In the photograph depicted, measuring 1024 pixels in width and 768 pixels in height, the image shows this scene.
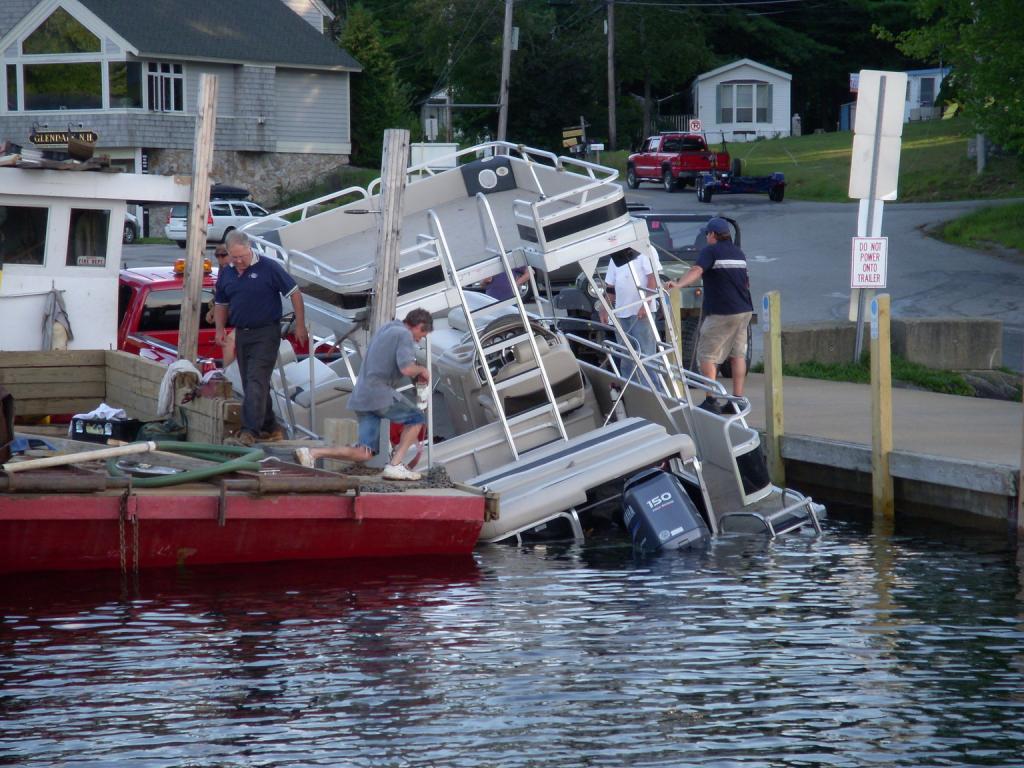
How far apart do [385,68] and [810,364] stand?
40.2 m

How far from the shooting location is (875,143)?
682 inches

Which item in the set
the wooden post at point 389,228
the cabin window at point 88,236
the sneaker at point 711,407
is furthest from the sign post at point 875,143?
the cabin window at point 88,236

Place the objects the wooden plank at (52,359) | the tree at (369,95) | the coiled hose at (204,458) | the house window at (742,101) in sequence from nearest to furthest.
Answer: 1. the coiled hose at (204,458)
2. the wooden plank at (52,359)
3. the tree at (369,95)
4. the house window at (742,101)

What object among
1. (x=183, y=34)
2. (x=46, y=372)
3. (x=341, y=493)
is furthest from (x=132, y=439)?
(x=183, y=34)

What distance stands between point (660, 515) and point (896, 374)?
25.5 feet

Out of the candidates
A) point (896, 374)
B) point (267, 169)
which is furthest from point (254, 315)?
point (267, 169)

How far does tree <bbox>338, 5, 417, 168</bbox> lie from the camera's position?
184 ft

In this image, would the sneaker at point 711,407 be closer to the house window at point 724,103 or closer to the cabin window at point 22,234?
the cabin window at point 22,234

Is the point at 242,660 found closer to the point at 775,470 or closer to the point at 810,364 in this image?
the point at 775,470

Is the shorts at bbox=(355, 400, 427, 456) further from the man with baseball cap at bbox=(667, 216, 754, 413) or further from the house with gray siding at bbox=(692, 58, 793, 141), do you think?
the house with gray siding at bbox=(692, 58, 793, 141)

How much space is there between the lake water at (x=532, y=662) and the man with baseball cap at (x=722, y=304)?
316cm

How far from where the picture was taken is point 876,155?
56.5 feet

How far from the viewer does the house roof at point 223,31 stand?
4884 centimetres

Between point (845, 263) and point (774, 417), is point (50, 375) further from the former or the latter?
point (845, 263)
